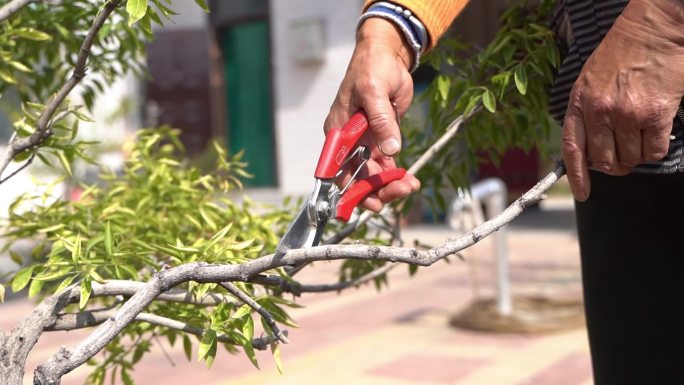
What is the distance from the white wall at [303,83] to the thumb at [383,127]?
10.1 m

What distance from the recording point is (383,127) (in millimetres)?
1396

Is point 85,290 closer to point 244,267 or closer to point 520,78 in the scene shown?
point 244,267

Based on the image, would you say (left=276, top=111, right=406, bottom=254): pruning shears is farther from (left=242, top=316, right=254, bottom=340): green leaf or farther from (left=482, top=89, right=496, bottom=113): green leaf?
(left=482, top=89, right=496, bottom=113): green leaf

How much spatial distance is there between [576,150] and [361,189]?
341mm

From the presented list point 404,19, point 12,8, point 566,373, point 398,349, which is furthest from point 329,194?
point 398,349

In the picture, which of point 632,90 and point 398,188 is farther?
point 398,188

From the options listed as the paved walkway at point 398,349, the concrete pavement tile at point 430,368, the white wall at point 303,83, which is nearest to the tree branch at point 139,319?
the paved walkway at point 398,349

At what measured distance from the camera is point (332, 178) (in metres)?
1.39

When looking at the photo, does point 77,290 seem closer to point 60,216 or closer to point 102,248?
point 102,248

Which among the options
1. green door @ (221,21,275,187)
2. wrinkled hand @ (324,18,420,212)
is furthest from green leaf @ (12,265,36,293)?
green door @ (221,21,275,187)

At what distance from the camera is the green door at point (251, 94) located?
1312 centimetres

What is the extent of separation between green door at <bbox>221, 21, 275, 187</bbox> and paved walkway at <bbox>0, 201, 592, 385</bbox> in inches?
224

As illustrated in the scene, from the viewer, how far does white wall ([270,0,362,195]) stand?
1155cm

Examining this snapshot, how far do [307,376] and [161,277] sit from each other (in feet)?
11.5
